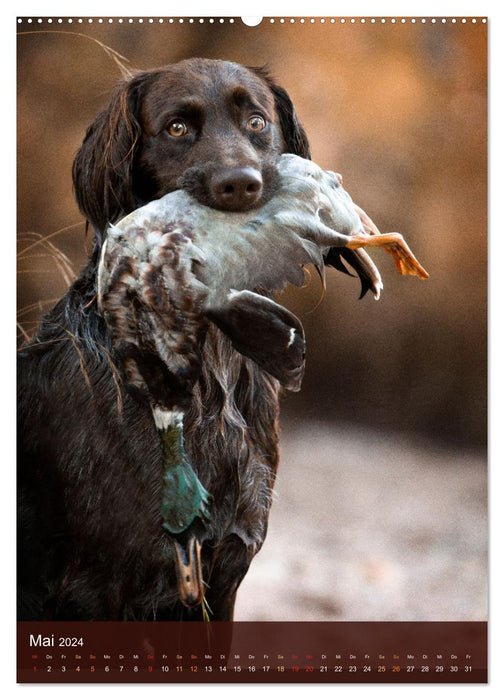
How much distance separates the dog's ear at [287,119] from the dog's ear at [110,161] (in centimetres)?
33

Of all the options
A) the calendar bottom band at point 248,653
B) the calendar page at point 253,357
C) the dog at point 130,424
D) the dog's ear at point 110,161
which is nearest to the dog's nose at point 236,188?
the calendar page at point 253,357

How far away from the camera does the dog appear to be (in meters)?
2.14

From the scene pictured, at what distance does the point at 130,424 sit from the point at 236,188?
67cm

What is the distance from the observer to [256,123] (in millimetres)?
2162

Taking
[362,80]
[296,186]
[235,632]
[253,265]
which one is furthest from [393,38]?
[235,632]

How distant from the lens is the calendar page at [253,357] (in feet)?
6.72

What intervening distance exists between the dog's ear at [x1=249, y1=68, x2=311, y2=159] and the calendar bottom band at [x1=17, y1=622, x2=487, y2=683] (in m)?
1.29

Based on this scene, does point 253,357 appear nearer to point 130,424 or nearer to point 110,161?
point 130,424

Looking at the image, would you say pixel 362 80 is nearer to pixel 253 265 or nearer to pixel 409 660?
pixel 253 265

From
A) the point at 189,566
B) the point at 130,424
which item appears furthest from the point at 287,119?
the point at 189,566

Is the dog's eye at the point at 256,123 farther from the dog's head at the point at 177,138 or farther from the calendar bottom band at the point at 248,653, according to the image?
the calendar bottom band at the point at 248,653

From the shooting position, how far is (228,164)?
79.0 inches

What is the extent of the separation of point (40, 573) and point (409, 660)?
40.0 inches

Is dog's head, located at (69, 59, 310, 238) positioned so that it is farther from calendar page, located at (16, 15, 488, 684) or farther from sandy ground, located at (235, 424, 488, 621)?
sandy ground, located at (235, 424, 488, 621)
